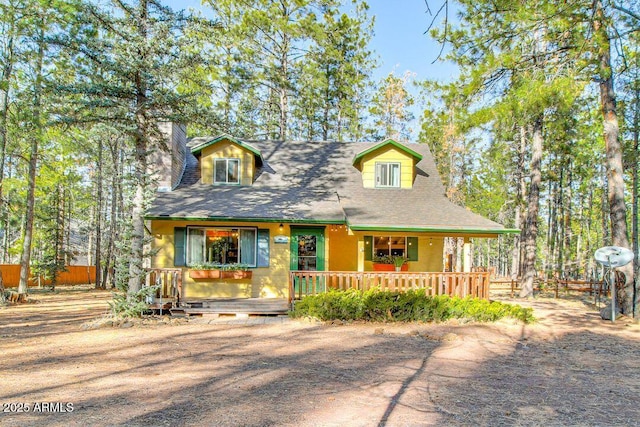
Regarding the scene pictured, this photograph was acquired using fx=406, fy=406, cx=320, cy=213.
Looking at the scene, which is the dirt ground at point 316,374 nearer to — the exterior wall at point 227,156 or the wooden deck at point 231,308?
the wooden deck at point 231,308

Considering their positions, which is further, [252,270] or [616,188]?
[252,270]

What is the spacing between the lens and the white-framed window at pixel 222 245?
1222 cm

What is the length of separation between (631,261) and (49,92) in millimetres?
14660

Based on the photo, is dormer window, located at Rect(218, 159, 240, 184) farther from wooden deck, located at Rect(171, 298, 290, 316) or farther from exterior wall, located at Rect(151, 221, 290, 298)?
wooden deck, located at Rect(171, 298, 290, 316)

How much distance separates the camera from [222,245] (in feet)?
40.5

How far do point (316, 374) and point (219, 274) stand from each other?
6.80 meters

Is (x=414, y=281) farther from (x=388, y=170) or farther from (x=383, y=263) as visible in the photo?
(x=388, y=170)

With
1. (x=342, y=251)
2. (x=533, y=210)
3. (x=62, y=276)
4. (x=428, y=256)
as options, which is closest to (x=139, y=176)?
(x=342, y=251)

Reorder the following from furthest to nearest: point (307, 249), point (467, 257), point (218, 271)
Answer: point (307, 249) < point (218, 271) < point (467, 257)

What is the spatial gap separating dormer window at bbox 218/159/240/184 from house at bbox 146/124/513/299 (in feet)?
0.11

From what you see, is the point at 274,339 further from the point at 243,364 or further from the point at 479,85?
the point at 479,85

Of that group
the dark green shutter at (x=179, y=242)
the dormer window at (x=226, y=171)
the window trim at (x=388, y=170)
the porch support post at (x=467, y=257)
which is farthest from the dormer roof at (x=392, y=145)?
the dark green shutter at (x=179, y=242)

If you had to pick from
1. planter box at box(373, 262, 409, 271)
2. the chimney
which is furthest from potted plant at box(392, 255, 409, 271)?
the chimney

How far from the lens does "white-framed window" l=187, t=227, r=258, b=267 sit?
12219 millimetres
